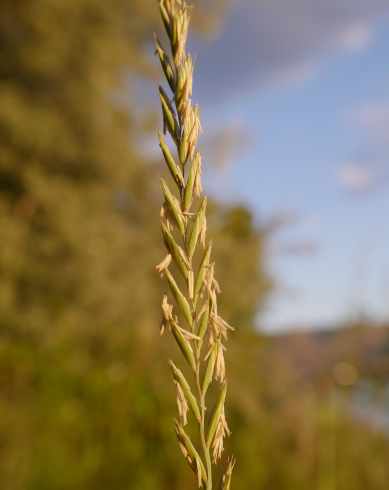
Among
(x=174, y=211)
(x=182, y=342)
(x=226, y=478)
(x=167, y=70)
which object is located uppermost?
(x=167, y=70)

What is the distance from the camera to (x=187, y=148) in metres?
0.41

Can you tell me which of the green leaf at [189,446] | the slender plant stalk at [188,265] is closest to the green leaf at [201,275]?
the slender plant stalk at [188,265]

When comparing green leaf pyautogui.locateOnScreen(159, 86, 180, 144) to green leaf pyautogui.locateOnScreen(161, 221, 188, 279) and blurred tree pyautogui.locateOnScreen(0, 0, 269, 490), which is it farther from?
blurred tree pyautogui.locateOnScreen(0, 0, 269, 490)

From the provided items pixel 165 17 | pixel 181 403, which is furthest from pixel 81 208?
pixel 181 403

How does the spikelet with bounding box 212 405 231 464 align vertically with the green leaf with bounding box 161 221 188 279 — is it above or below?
below

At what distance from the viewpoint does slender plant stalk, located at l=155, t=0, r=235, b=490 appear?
37cm

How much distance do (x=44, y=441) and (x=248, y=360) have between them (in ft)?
10.9

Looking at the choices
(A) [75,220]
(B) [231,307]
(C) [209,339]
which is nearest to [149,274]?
(A) [75,220]

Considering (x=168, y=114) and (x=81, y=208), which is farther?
(x=81, y=208)

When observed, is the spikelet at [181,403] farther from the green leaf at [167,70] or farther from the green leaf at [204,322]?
the green leaf at [167,70]

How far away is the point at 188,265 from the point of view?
1.25 ft

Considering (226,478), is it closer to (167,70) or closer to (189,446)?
(189,446)

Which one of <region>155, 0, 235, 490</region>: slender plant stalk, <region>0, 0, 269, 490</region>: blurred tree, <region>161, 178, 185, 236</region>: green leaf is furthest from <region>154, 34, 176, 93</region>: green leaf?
<region>0, 0, 269, 490</region>: blurred tree

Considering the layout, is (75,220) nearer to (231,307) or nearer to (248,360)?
(231,307)
